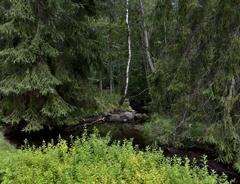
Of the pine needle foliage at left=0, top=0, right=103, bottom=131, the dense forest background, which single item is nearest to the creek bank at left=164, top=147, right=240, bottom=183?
the dense forest background

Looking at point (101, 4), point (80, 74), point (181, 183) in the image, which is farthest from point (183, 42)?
point (80, 74)

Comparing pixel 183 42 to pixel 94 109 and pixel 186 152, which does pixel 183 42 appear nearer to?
pixel 186 152

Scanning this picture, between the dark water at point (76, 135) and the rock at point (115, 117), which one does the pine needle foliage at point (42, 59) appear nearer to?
the dark water at point (76, 135)

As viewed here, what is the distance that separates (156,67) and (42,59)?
508 cm

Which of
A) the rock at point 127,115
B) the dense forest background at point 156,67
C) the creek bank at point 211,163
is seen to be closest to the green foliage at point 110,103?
the rock at point 127,115

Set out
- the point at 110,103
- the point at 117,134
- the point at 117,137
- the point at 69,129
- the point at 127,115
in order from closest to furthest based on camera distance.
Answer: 1. the point at 117,137
2. the point at 117,134
3. the point at 69,129
4. the point at 127,115
5. the point at 110,103

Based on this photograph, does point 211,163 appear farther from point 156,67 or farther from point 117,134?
point 117,134

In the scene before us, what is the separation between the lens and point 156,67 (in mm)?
5355

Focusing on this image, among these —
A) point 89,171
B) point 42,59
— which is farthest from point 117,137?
point 89,171

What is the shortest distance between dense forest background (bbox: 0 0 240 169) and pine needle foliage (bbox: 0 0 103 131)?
0.04 m

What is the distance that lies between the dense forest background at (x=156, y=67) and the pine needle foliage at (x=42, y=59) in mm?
36

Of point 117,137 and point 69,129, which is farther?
point 69,129

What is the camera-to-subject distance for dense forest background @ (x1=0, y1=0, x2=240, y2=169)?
4.02 m

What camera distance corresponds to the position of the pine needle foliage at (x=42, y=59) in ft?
21.7
